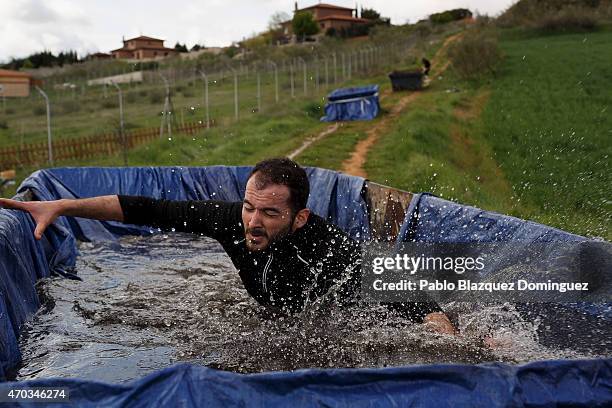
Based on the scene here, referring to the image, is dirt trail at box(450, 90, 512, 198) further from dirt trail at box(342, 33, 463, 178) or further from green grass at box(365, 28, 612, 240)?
dirt trail at box(342, 33, 463, 178)

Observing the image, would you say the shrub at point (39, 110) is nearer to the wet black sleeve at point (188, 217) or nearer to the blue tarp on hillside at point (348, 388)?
the wet black sleeve at point (188, 217)

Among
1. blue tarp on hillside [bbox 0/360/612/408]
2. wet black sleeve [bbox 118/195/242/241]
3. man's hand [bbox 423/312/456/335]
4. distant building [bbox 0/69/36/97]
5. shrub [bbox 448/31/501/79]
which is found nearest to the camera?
blue tarp on hillside [bbox 0/360/612/408]

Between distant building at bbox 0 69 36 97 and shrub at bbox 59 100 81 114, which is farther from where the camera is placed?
distant building at bbox 0 69 36 97

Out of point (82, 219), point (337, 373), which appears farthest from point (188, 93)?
point (337, 373)

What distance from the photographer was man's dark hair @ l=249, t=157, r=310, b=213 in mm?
4055

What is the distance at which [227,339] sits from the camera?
4.47m

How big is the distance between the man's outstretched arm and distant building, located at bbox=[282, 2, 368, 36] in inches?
3368

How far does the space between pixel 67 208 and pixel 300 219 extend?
5.18ft

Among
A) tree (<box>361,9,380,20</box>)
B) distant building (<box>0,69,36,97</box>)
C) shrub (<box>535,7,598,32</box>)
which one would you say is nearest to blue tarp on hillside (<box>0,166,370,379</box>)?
shrub (<box>535,7,598,32</box>)

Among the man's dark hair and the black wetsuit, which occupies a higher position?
the man's dark hair

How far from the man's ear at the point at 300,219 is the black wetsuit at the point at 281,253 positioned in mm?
38

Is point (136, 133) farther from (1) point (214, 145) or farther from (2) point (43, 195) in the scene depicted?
(2) point (43, 195)

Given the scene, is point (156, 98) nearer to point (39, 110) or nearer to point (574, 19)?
point (39, 110)

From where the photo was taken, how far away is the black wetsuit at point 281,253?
13.9 feet
